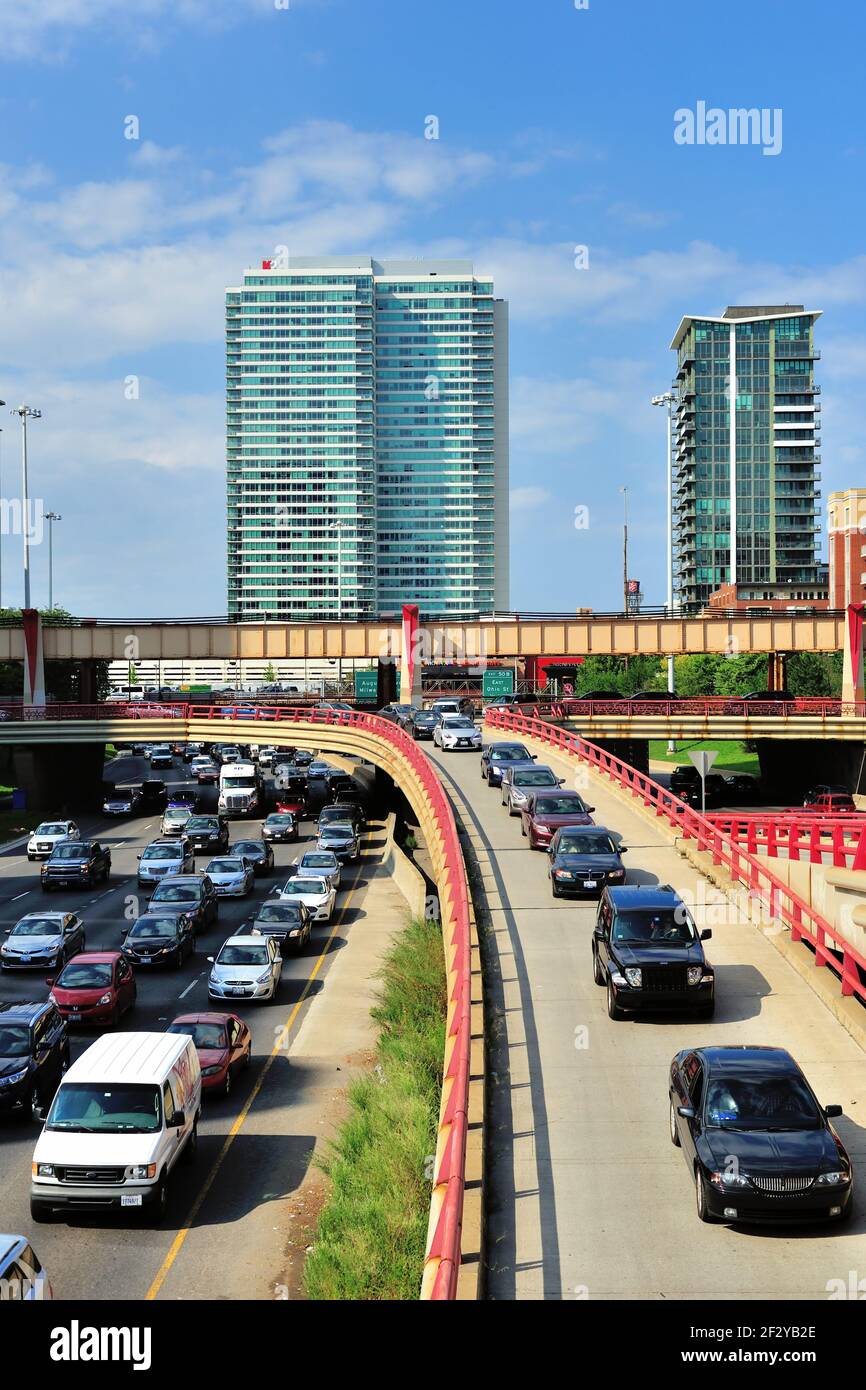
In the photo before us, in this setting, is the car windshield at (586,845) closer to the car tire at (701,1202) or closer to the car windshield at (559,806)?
the car windshield at (559,806)

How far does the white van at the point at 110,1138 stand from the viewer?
54.3 ft

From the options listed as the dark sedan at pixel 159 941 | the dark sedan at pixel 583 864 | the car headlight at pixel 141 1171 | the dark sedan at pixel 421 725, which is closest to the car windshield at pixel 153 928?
the dark sedan at pixel 159 941

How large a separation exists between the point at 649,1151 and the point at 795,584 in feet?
495

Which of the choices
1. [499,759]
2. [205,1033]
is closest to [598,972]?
[205,1033]

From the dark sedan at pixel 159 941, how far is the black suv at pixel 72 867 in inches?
490

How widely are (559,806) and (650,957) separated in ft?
41.3

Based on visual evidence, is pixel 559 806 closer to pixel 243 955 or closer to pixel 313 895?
pixel 243 955

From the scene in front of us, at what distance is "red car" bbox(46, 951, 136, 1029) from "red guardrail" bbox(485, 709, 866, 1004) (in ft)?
40.2

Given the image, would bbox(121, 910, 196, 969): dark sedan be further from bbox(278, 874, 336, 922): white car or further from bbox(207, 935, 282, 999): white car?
bbox(278, 874, 336, 922): white car

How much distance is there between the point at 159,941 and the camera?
33188mm

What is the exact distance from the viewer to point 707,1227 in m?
10.9

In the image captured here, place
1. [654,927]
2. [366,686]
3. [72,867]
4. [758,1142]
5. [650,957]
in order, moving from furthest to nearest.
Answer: [366,686] → [72,867] → [654,927] → [650,957] → [758,1142]

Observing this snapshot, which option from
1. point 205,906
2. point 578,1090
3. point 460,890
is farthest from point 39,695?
point 578,1090
